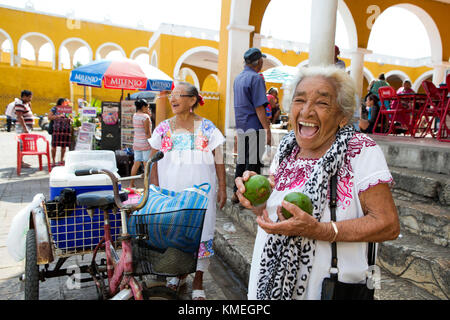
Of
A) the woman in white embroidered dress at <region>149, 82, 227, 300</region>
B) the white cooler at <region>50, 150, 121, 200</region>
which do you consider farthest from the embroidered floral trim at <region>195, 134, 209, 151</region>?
the white cooler at <region>50, 150, 121, 200</region>

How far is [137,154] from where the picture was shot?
676 cm

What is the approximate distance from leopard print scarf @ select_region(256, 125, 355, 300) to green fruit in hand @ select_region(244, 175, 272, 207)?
6.7 inches

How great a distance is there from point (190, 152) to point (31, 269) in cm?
148

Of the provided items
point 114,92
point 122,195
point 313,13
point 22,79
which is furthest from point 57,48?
point 122,195

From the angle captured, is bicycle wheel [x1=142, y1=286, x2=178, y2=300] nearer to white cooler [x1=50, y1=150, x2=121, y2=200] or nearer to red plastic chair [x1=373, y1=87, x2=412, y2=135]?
white cooler [x1=50, y1=150, x2=121, y2=200]

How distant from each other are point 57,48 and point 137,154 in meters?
27.4

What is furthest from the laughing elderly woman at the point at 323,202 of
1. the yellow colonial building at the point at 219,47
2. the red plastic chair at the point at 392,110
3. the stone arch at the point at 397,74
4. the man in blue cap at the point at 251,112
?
the stone arch at the point at 397,74

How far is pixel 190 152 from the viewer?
2.86 meters

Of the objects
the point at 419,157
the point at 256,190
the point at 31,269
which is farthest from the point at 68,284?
the point at 419,157

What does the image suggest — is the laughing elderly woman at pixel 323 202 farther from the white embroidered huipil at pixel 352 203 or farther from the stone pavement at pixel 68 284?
the stone pavement at pixel 68 284

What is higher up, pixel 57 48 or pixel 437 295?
pixel 57 48

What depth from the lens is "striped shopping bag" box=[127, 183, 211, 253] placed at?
195 cm
